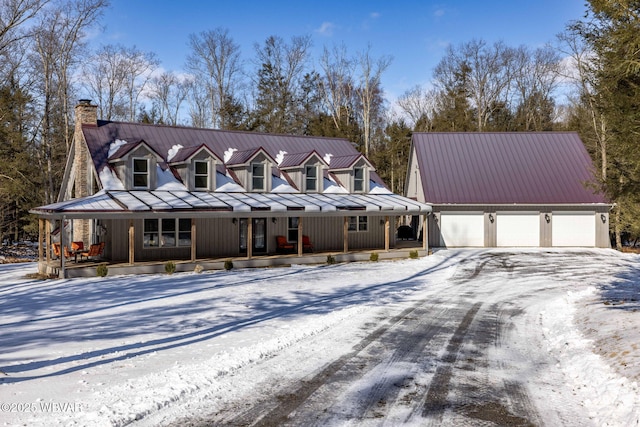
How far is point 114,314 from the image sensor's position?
13219 mm

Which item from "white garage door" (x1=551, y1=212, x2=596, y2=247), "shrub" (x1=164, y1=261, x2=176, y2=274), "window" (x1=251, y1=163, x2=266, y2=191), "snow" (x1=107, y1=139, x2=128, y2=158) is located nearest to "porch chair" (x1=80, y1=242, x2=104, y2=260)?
"shrub" (x1=164, y1=261, x2=176, y2=274)

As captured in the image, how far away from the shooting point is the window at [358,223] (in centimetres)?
2886

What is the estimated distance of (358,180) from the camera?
2981 centimetres

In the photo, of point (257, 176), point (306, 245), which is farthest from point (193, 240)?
point (306, 245)

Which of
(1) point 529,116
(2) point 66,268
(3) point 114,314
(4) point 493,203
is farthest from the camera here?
(1) point 529,116

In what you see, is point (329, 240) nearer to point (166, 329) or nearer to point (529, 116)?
point (166, 329)

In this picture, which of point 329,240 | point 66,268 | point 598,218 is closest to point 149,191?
point 66,268

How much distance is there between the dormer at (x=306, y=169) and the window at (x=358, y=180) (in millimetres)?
1981

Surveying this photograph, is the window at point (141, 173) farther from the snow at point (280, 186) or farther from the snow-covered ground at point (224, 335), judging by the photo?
the snow at point (280, 186)

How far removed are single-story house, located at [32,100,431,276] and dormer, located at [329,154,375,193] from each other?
6 cm

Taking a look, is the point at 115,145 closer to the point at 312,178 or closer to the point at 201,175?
the point at 201,175

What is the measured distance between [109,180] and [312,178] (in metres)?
10.1

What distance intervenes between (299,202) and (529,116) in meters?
38.8

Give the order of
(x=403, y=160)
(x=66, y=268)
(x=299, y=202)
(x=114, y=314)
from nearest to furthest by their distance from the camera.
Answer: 1. (x=114, y=314)
2. (x=66, y=268)
3. (x=299, y=202)
4. (x=403, y=160)
